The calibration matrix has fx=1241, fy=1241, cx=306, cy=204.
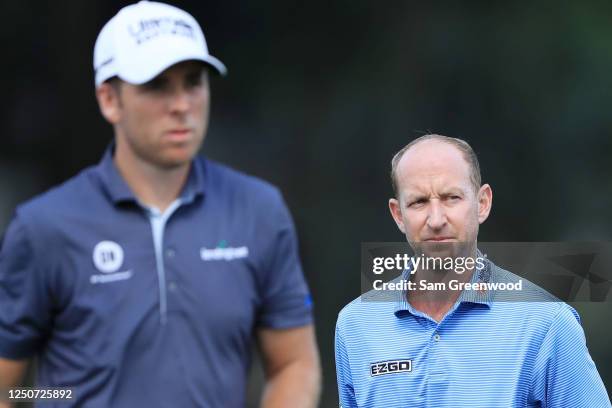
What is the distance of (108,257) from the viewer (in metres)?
3.23

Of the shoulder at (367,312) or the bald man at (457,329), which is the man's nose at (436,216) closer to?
the bald man at (457,329)

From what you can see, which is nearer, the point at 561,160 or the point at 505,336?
the point at 505,336

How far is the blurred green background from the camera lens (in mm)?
6059

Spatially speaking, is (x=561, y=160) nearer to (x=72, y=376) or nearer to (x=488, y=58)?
(x=488, y=58)

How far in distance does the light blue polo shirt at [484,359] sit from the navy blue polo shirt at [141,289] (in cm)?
82

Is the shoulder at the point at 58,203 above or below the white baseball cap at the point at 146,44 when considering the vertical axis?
below

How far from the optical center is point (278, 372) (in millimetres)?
3465

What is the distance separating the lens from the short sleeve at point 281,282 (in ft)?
11.0

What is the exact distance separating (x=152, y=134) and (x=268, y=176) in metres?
2.88

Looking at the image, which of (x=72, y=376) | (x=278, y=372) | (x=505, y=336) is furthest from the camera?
(x=278, y=372)

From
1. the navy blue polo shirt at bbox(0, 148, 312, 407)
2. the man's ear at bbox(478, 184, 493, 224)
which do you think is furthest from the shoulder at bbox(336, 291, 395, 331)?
the navy blue polo shirt at bbox(0, 148, 312, 407)

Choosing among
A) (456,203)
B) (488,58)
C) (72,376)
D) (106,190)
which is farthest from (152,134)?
(488,58)

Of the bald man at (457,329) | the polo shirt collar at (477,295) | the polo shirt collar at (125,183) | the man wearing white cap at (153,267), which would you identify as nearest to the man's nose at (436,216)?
the bald man at (457,329)

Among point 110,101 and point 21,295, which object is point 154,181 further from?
point 21,295
